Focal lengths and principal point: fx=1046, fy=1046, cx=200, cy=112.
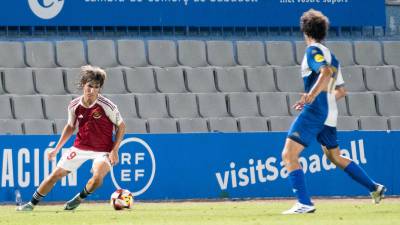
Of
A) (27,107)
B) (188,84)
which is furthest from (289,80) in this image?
(27,107)

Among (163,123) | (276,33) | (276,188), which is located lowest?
(276,188)

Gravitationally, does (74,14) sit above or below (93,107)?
above

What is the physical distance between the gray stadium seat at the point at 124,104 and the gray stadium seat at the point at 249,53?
109 inches

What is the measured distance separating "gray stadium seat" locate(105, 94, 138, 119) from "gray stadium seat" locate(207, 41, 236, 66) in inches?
87.2

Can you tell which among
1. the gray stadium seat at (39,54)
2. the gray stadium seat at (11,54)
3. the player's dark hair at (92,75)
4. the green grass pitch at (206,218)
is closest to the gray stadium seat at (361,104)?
the gray stadium seat at (39,54)

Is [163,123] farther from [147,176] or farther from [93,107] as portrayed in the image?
[93,107]

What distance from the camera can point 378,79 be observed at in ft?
68.3

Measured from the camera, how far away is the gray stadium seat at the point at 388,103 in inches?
795

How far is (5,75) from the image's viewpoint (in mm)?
18422

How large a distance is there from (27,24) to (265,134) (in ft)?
17.9

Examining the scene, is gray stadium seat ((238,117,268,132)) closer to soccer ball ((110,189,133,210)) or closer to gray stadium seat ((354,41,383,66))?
gray stadium seat ((354,41,383,66))

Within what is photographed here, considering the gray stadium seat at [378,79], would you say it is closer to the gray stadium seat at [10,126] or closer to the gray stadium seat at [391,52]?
the gray stadium seat at [391,52]

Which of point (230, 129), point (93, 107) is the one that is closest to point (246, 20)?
point (230, 129)

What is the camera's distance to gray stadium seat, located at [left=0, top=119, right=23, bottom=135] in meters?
17.3
